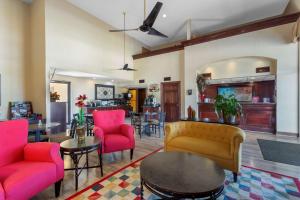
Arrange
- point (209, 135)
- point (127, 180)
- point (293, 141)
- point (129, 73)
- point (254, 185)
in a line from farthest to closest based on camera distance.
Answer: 1. point (129, 73)
2. point (293, 141)
3. point (209, 135)
4. point (127, 180)
5. point (254, 185)

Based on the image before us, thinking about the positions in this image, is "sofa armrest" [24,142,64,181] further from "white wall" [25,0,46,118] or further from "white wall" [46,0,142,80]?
"white wall" [46,0,142,80]

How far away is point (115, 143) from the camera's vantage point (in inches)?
122

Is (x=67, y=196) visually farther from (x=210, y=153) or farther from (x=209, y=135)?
(x=209, y=135)

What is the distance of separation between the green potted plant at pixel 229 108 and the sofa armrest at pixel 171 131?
36.9 inches

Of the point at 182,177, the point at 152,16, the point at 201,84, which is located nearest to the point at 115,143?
the point at 182,177

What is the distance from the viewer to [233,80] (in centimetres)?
640

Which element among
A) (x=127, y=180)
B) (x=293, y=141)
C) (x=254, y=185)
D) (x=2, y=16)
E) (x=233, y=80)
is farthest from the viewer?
(x=233, y=80)

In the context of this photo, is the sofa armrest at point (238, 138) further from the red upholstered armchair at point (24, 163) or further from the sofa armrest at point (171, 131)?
the red upholstered armchair at point (24, 163)

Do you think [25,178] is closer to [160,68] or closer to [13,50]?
[13,50]

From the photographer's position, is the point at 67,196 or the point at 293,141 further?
the point at 293,141

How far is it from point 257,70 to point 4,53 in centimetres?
886

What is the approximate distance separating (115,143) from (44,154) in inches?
51.4

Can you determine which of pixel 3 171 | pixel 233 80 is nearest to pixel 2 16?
pixel 3 171

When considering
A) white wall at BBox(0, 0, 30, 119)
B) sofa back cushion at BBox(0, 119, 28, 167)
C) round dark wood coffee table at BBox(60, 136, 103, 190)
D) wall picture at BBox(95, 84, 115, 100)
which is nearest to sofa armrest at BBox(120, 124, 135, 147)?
round dark wood coffee table at BBox(60, 136, 103, 190)
